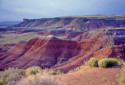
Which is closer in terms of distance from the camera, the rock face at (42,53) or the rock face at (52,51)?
the rock face at (52,51)

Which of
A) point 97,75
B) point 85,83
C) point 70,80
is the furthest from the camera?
point 97,75

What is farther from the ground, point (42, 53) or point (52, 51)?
point (52, 51)

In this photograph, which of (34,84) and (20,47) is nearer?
(34,84)

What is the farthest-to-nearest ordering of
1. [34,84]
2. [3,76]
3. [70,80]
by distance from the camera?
1. [3,76]
2. [70,80]
3. [34,84]

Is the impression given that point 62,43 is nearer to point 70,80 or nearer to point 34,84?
point 70,80

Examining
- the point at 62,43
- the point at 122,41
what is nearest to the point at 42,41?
the point at 62,43

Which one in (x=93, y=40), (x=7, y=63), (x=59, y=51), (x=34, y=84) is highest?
(x=34, y=84)

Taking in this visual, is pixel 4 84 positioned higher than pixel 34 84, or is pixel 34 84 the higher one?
pixel 34 84

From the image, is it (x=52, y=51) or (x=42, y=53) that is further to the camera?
(x=52, y=51)

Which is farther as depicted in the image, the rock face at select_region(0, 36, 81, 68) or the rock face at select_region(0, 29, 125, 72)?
the rock face at select_region(0, 36, 81, 68)

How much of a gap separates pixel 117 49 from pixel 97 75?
686 inches

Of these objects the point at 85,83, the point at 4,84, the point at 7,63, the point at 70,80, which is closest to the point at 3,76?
the point at 4,84

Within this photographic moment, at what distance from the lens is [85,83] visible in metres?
7.98

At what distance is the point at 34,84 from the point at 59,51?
30.8 meters
